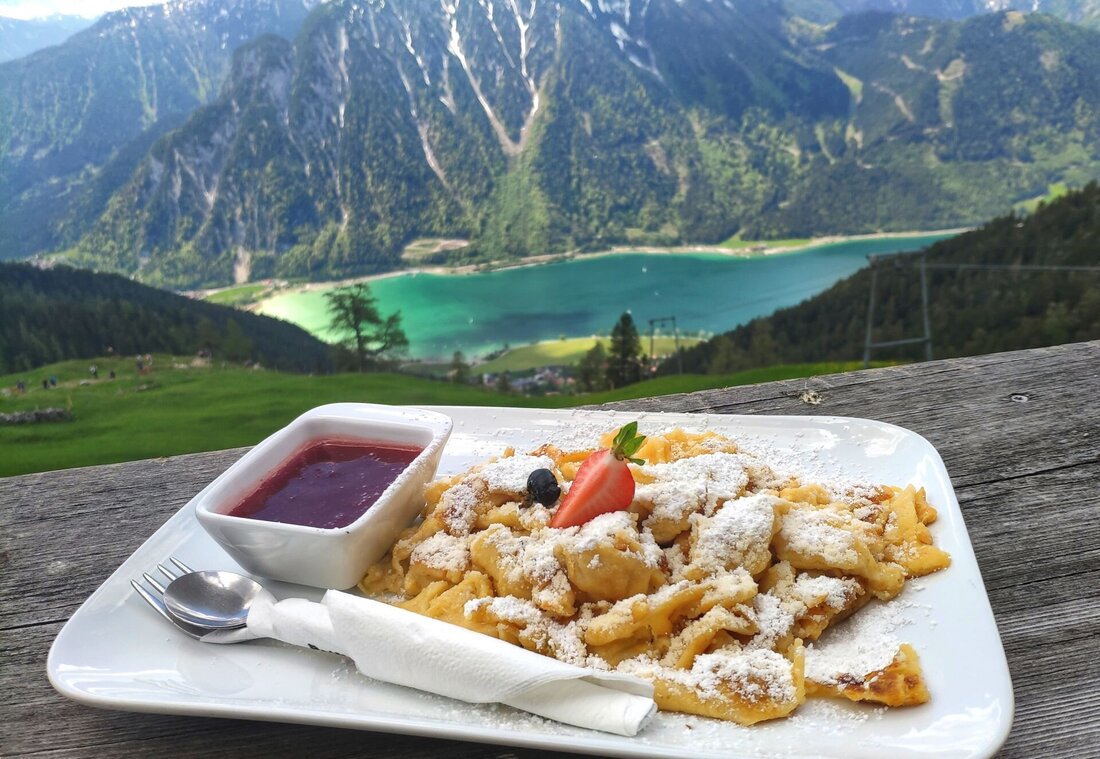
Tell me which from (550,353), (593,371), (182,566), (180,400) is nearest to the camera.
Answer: (182,566)

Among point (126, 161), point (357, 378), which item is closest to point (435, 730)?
point (357, 378)

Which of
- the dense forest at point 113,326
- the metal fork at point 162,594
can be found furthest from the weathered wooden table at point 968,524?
the dense forest at point 113,326

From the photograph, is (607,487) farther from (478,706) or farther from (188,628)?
(188,628)

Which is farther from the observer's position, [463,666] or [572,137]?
[572,137]

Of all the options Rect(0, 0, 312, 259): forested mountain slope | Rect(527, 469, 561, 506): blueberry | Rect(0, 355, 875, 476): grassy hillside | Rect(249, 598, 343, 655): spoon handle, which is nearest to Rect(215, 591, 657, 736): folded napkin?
Rect(249, 598, 343, 655): spoon handle

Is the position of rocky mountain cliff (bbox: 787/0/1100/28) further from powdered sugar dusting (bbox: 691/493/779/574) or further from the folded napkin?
the folded napkin

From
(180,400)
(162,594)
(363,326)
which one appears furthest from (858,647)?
(363,326)

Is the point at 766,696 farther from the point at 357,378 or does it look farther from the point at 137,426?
the point at 357,378
